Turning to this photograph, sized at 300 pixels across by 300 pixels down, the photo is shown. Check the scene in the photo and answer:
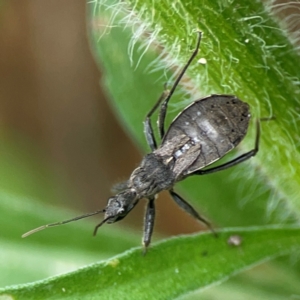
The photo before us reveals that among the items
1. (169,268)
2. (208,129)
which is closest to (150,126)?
(208,129)

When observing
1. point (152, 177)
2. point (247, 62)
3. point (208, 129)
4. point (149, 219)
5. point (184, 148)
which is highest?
point (247, 62)

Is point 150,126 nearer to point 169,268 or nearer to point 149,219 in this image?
point 149,219

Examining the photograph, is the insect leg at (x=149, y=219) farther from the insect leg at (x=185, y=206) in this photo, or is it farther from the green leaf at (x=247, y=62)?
the green leaf at (x=247, y=62)

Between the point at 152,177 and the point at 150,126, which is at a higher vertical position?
the point at 150,126

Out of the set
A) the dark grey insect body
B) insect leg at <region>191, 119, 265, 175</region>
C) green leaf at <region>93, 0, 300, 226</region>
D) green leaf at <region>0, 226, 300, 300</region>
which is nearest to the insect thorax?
the dark grey insect body

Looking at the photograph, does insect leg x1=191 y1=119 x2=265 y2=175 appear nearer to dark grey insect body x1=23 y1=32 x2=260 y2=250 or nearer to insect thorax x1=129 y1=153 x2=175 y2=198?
dark grey insect body x1=23 y1=32 x2=260 y2=250

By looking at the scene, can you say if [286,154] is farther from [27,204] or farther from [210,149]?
[27,204]

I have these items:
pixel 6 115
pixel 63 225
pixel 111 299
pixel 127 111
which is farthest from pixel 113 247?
pixel 6 115
